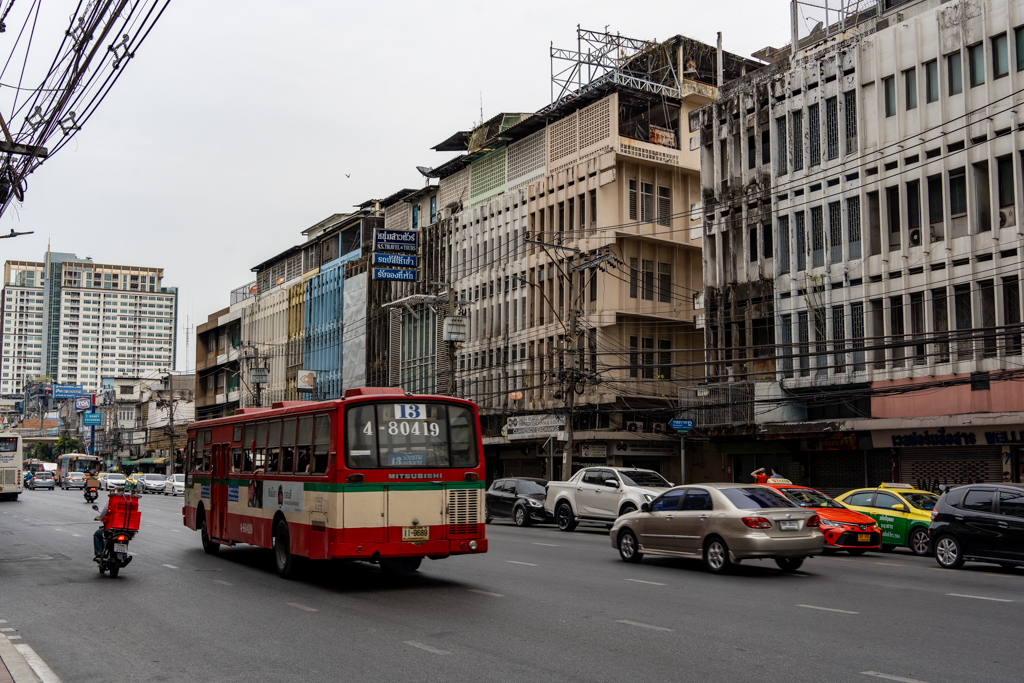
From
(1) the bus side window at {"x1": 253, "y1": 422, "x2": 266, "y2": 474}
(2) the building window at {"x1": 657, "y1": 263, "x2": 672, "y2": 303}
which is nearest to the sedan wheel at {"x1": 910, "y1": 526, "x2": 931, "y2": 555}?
(1) the bus side window at {"x1": 253, "y1": 422, "x2": 266, "y2": 474}

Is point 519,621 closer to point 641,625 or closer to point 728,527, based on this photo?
point 641,625

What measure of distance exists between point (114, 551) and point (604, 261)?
93.0ft

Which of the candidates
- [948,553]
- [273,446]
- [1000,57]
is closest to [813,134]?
[1000,57]

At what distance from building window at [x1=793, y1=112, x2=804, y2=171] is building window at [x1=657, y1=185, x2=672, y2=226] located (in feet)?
35.0

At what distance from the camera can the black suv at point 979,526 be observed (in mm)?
16859

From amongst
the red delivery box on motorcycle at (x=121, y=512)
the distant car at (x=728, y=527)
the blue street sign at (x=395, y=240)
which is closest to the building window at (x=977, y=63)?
the distant car at (x=728, y=527)

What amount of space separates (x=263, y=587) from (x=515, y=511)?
694 inches

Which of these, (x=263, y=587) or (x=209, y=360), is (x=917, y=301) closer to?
(x=263, y=587)

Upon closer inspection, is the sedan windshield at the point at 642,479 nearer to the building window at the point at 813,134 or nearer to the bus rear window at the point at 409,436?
the bus rear window at the point at 409,436

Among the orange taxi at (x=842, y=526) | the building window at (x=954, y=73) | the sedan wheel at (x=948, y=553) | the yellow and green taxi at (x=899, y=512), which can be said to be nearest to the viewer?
the sedan wheel at (x=948, y=553)

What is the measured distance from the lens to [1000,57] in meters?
29.3

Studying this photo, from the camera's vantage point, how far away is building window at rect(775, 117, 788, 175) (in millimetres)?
36906

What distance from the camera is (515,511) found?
32.1m

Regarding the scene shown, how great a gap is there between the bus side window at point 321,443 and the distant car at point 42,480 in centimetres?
6990
